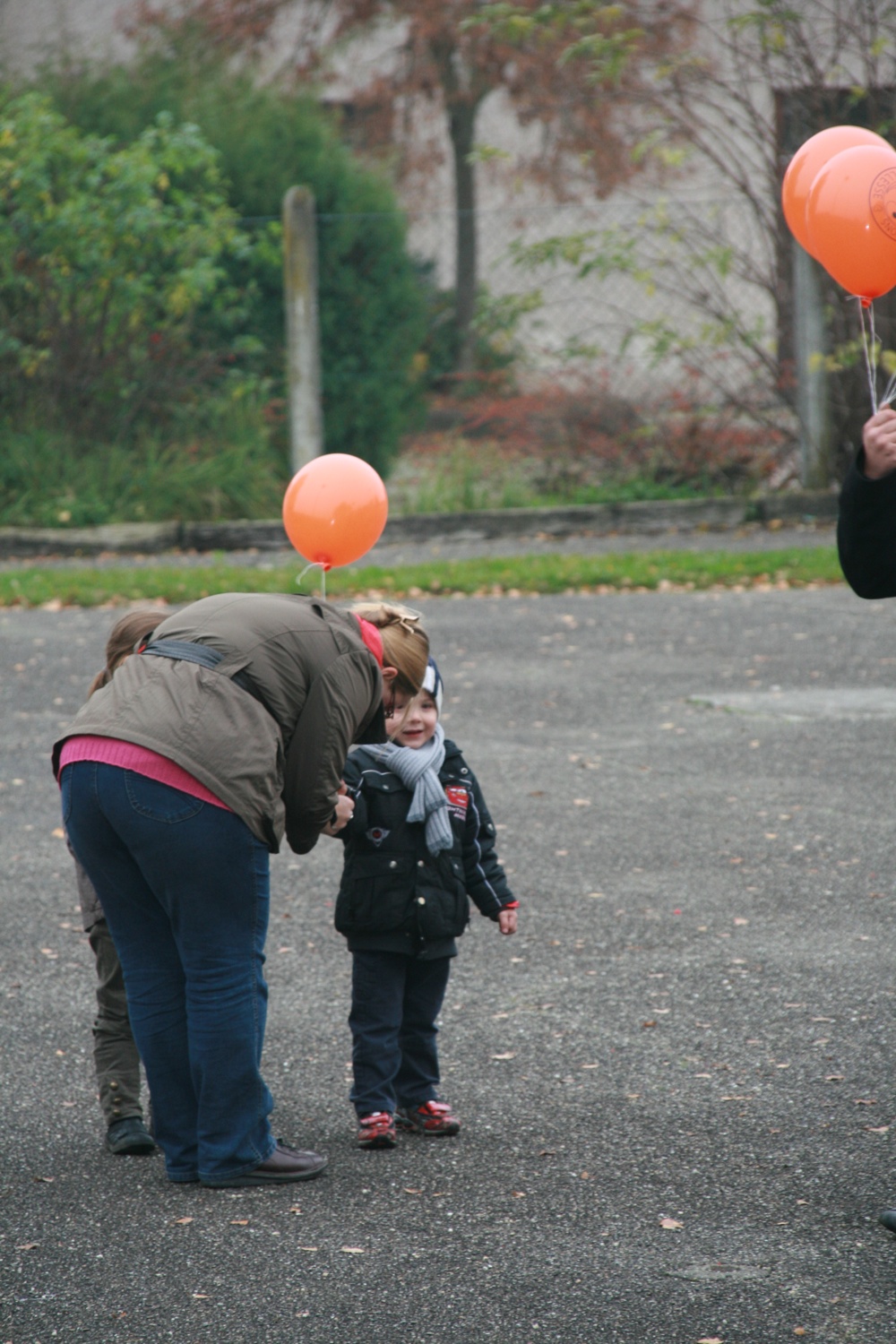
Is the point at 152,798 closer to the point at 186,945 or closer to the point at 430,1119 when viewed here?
the point at 186,945

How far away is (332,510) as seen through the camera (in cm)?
392

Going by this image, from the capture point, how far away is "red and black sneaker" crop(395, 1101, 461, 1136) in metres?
3.67

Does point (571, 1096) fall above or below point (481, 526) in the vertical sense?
below

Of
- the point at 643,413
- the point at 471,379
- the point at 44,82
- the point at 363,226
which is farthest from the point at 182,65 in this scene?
the point at 643,413

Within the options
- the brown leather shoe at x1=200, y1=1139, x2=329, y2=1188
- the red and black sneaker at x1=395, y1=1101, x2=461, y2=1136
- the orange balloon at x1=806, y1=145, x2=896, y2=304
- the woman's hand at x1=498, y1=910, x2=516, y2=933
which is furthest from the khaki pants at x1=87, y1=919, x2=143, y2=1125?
the orange balloon at x1=806, y1=145, x2=896, y2=304

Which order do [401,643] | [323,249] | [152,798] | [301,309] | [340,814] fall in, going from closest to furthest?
1. [152,798]
2. [340,814]
3. [401,643]
4. [301,309]
5. [323,249]

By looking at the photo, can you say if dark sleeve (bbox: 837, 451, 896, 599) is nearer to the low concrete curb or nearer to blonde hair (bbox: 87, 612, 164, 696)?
blonde hair (bbox: 87, 612, 164, 696)

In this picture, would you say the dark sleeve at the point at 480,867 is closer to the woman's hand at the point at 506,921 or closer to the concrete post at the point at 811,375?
the woman's hand at the point at 506,921

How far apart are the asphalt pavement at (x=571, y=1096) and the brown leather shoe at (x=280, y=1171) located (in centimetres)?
3

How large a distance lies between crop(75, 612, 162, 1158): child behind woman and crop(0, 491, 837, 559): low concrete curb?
8858 mm

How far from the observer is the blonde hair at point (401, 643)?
367 cm

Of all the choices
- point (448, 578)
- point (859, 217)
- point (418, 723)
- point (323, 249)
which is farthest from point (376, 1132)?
point (323, 249)

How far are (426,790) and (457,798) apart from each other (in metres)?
0.12

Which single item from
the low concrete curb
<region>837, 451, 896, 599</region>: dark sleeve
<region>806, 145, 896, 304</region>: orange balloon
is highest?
<region>806, 145, 896, 304</region>: orange balloon
